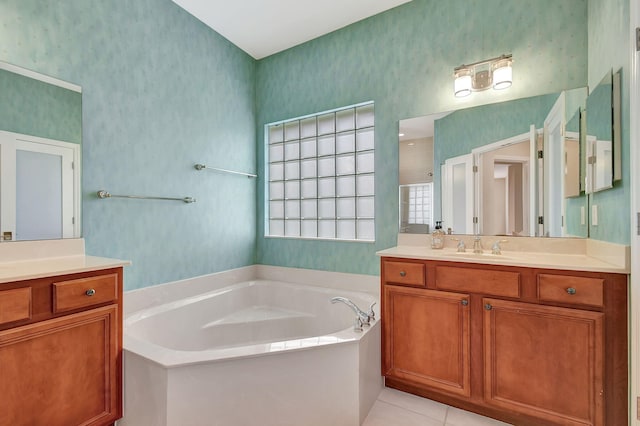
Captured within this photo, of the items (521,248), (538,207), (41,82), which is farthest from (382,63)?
(41,82)

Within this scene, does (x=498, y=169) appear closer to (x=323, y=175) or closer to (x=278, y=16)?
(x=323, y=175)

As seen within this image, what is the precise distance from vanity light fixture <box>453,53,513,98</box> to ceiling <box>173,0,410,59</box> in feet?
2.57

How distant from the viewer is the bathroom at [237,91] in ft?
5.64

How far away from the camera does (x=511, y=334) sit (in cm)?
158

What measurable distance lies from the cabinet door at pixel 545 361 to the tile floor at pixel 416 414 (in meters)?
0.19

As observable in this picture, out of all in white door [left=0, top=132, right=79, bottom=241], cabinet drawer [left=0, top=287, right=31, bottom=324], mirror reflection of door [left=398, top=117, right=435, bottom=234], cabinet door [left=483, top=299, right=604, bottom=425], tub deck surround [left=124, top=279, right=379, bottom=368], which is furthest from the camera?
mirror reflection of door [left=398, top=117, right=435, bottom=234]

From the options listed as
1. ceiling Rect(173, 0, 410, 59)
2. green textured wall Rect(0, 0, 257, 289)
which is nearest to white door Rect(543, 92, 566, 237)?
ceiling Rect(173, 0, 410, 59)

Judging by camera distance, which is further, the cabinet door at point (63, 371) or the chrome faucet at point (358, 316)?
the chrome faucet at point (358, 316)

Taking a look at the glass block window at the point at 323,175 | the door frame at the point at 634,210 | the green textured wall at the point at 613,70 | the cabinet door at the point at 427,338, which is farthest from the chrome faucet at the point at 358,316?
the green textured wall at the point at 613,70

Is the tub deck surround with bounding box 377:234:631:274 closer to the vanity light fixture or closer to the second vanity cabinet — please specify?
the second vanity cabinet

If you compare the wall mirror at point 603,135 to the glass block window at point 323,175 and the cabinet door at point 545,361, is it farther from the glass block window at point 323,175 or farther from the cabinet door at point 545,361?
the glass block window at point 323,175

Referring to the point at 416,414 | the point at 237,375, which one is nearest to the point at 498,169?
the point at 416,414

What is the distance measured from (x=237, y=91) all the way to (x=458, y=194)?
2.21 m

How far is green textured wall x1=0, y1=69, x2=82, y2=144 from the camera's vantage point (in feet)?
5.11
